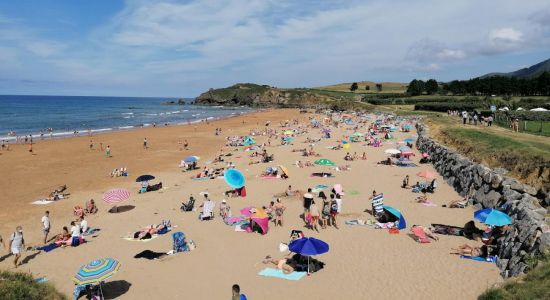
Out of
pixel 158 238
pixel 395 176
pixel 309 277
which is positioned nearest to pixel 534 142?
pixel 395 176

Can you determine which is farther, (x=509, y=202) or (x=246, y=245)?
(x=509, y=202)

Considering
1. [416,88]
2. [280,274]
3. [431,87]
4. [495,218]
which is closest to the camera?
[280,274]

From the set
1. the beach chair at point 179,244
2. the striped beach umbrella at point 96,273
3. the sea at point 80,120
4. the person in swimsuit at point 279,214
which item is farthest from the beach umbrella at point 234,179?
the sea at point 80,120

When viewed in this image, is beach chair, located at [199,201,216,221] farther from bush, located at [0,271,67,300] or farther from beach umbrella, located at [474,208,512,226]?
beach umbrella, located at [474,208,512,226]

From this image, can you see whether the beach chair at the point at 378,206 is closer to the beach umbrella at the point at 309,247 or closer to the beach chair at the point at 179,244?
the beach umbrella at the point at 309,247

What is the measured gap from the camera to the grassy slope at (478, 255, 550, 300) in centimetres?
716

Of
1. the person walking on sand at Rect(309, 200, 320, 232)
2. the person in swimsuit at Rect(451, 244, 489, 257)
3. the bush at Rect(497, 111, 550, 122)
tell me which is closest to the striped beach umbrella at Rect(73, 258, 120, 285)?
the person walking on sand at Rect(309, 200, 320, 232)

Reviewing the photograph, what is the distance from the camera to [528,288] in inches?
294

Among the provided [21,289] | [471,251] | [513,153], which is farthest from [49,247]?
[513,153]

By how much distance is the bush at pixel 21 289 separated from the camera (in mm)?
6597

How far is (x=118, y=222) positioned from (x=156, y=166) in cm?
1347

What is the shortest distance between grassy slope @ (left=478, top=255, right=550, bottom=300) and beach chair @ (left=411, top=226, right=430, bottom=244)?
182 inches

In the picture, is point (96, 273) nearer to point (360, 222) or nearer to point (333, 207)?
point (333, 207)

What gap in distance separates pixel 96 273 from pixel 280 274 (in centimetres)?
473
